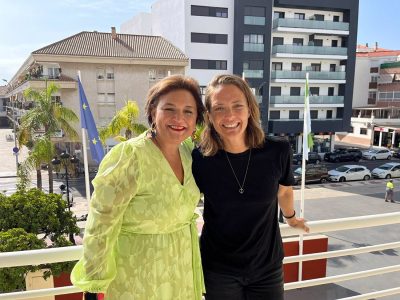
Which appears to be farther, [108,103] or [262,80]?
[262,80]

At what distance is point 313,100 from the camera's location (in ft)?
102

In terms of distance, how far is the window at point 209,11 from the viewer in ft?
92.1

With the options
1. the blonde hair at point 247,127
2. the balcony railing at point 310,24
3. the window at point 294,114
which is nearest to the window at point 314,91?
the window at point 294,114

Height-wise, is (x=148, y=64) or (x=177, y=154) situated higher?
(x=148, y=64)

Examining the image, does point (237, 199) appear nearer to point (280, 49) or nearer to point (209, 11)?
point (209, 11)

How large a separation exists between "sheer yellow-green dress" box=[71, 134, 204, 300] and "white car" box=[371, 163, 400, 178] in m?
26.0

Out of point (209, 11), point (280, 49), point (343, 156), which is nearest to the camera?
point (209, 11)

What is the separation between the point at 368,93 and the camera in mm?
40406

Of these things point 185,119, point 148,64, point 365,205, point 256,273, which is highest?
point 148,64

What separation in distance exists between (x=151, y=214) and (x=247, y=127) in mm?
793

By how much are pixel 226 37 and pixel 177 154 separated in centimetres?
2860

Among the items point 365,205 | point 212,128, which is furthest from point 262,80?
point 212,128

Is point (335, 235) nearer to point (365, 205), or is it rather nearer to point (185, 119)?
point (365, 205)

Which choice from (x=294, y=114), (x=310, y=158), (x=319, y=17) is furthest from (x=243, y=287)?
(x=319, y=17)
